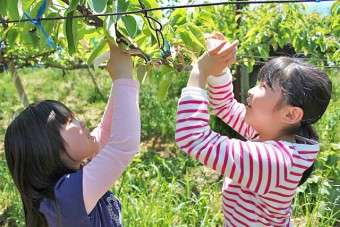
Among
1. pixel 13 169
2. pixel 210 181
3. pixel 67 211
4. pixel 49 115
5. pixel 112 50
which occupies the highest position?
pixel 112 50

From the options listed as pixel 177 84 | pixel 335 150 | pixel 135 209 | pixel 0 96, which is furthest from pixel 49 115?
pixel 0 96

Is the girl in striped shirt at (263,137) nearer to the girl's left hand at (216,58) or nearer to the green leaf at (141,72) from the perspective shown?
the girl's left hand at (216,58)

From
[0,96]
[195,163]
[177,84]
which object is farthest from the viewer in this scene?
[0,96]

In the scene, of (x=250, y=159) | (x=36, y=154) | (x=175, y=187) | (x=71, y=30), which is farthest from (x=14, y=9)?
(x=175, y=187)

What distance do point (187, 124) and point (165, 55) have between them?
0.66 ft

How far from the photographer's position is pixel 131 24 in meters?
0.89

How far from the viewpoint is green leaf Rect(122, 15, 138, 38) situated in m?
0.88

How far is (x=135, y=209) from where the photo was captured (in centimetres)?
223

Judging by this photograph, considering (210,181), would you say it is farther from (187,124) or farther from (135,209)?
(187,124)

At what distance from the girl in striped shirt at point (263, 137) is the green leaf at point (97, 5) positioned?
0.82ft

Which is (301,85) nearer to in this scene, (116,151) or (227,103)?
(227,103)

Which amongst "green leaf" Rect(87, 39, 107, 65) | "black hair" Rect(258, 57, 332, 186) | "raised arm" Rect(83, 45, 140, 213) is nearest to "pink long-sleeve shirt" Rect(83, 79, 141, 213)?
"raised arm" Rect(83, 45, 140, 213)

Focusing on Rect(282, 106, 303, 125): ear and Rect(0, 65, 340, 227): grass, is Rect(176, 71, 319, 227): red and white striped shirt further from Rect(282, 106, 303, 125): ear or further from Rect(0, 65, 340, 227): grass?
Rect(0, 65, 340, 227): grass

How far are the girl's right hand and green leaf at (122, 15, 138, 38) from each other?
0.12 metres
